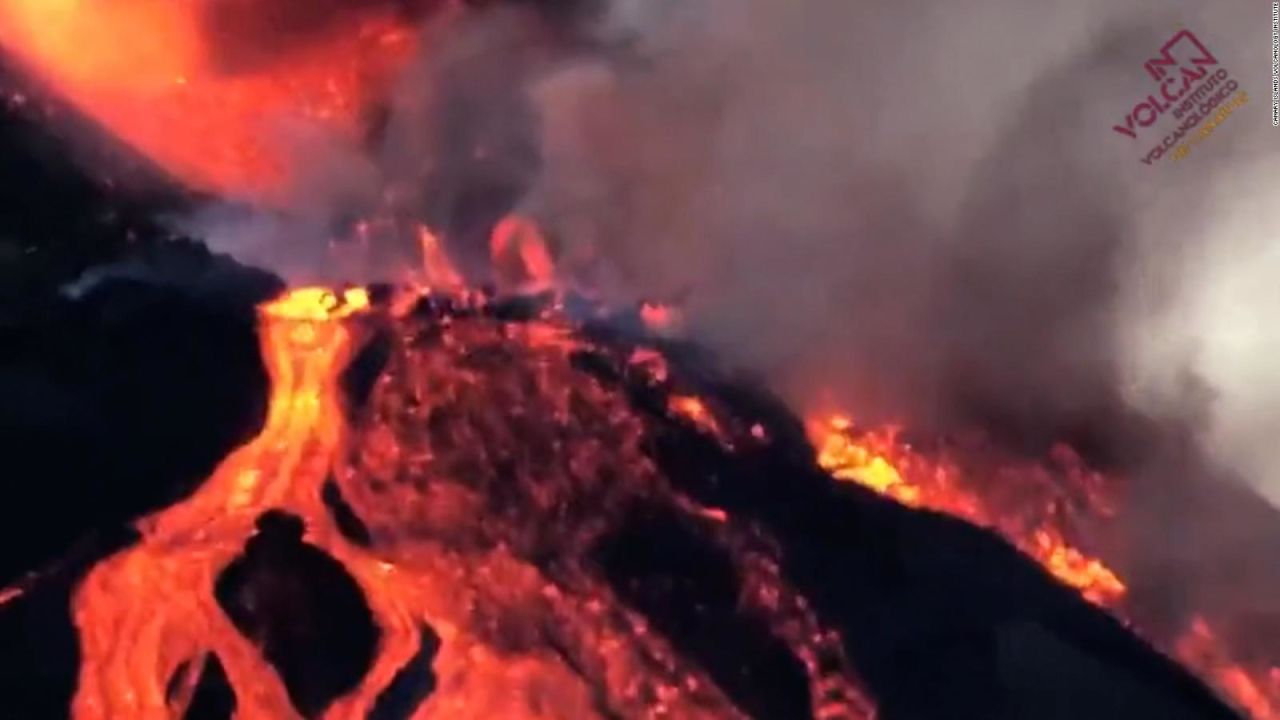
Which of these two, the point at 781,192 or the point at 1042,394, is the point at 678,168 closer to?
the point at 781,192

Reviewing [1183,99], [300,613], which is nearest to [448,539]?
[300,613]

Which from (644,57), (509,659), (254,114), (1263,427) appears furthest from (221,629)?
(1263,427)

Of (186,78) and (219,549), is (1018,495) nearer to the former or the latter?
(219,549)

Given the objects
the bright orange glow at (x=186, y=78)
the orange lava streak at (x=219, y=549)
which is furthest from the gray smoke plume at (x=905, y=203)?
the orange lava streak at (x=219, y=549)

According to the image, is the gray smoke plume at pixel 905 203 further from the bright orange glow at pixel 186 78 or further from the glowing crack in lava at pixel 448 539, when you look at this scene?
the glowing crack in lava at pixel 448 539

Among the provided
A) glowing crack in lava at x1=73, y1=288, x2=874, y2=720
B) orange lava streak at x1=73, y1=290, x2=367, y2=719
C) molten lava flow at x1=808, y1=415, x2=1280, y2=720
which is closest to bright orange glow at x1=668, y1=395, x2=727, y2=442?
glowing crack in lava at x1=73, y1=288, x2=874, y2=720

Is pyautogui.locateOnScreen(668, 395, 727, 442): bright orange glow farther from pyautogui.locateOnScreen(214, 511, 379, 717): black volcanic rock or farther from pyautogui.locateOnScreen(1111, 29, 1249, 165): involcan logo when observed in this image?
pyautogui.locateOnScreen(1111, 29, 1249, 165): involcan logo
